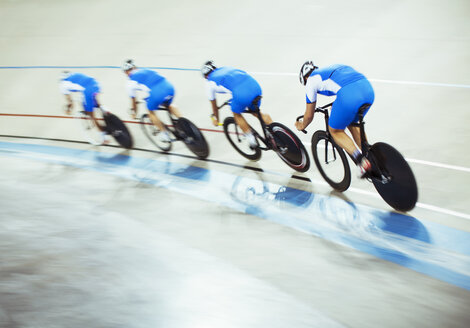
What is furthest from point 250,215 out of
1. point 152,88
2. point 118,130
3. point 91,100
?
point 91,100

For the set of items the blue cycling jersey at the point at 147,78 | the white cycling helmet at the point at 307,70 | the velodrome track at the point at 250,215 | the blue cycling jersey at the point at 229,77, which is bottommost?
the velodrome track at the point at 250,215

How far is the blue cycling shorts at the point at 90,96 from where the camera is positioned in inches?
205

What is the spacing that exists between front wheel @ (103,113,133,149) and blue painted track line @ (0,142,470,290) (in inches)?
16.2

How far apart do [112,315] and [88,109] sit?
374cm

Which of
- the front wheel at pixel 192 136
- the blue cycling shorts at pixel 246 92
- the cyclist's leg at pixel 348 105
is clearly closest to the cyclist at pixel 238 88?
the blue cycling shorts at pixel 246 92

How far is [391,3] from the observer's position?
8523 millimetres

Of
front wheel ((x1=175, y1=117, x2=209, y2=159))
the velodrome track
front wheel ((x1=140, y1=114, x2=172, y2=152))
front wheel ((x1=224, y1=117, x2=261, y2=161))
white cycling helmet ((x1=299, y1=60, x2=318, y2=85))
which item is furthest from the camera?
front wheel ((x1=140, y1=114, x2=172, y2=152))

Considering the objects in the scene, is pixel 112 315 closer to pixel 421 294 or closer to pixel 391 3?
pixel 421 294

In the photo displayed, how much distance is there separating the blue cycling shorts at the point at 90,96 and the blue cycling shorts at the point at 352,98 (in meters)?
3.62

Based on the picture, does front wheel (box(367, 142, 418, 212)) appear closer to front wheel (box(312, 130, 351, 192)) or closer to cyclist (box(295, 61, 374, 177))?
cyclist (box(295, 61, 374, 177))

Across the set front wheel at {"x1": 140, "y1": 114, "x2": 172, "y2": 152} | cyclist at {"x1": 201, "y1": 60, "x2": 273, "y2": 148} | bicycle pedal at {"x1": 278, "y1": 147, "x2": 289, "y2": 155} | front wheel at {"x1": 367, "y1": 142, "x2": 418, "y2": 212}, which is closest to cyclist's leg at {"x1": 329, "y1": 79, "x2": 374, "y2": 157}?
front wheel at {"x1": 367, "y1": 142, "x2": 418, "y2": 212}

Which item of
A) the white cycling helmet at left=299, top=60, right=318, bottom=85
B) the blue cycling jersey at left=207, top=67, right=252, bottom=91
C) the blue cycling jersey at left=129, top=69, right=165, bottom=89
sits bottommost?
the blue cycling jersey at left=129, top=69, right=165, bottom=89

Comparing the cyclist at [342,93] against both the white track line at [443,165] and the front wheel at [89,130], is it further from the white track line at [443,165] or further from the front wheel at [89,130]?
the front wheel at [89,130]

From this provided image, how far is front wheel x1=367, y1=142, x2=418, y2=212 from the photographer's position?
294 cm
